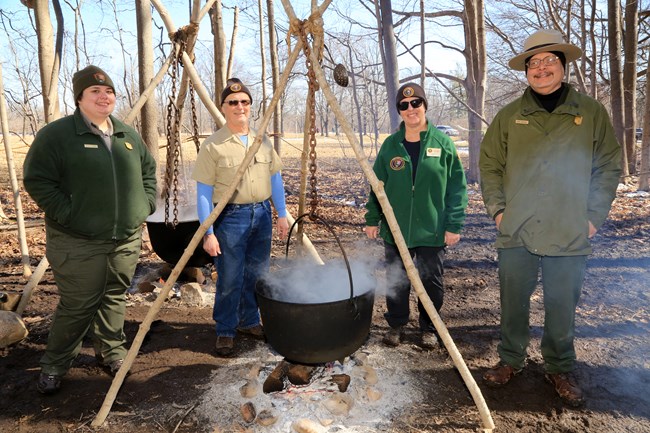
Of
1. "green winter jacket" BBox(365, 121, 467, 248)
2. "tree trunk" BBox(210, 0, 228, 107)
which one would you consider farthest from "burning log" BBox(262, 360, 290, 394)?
"tree trunk" BBox(210, 0, 228, 107)

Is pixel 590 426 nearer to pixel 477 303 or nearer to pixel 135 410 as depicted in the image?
pixel 477 303

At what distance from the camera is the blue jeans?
3428 mm

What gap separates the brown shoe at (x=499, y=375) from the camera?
3.03 meters

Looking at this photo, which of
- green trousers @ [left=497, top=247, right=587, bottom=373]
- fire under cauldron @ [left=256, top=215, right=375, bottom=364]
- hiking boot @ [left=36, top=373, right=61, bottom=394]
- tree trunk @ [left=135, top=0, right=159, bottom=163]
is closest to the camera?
fire under cauldron @ [left=256, top=215, right=375, bottom=364]

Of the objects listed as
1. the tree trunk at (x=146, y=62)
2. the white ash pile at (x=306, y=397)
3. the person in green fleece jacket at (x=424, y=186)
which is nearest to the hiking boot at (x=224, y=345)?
the white ash pile at (x=306, y=397)

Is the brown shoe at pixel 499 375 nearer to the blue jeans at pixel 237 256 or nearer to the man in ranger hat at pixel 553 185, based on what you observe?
the man in ranger hat at pixel 553 185

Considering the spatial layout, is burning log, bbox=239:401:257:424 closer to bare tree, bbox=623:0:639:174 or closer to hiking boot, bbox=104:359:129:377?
hiking boot, bbox=104:359:129:377

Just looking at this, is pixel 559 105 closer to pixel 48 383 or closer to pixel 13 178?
pixel 48 383

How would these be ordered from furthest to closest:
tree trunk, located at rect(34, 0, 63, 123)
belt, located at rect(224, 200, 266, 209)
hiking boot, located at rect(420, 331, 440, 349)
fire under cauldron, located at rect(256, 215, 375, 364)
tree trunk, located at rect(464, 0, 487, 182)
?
tree trunk, located at rect(464, 0, 487, 182) < tree trunk, located at rect(34, 0, 63, 123) < hiking boot, located at rect(420, 331, 440, 349) < belt, located at rect(224, 200, 266, 209) < fire under cauldron, located at rect(256, 215, 375, 364)

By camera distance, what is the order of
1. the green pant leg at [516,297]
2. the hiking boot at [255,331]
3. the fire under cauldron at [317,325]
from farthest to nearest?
1. the hiking boot at [255,331]
2. the green pant leg at [516,297]
3. the fire under cauldron at [317,325]

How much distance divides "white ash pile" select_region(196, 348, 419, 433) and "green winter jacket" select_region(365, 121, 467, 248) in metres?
1.06

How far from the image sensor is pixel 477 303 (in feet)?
14.6

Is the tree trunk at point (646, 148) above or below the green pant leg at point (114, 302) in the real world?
above

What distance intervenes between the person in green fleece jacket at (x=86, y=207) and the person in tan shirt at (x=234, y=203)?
51 cm
